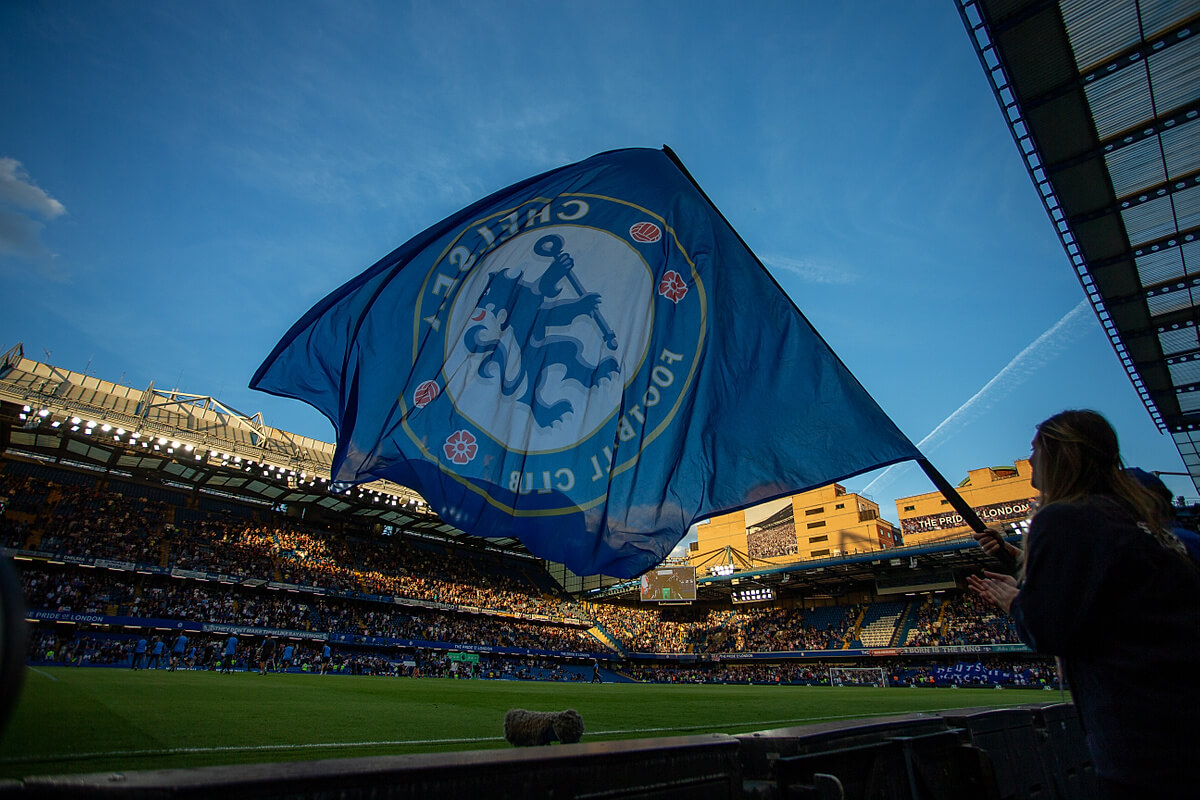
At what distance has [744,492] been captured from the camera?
434cm

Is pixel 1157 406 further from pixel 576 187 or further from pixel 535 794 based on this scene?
pixel 535 794

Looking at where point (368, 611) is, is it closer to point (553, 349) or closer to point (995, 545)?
point (553, 349)

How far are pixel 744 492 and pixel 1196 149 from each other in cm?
1239

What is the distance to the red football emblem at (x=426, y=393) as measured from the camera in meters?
5.37

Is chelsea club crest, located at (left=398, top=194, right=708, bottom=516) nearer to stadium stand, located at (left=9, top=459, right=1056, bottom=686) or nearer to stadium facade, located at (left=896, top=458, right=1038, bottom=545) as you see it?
stadium stand, located at (left=9, top=459, right=1056, bottom=686)

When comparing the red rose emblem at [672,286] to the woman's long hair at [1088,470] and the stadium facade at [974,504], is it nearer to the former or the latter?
the woman's long hair at [1088,470]

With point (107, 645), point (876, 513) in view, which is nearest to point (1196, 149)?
point (107, 645)

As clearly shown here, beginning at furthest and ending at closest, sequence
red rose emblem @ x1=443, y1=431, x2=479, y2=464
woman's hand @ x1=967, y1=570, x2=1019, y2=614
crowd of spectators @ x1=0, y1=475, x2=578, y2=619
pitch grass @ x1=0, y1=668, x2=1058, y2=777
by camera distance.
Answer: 1. crowd of spectators @ x1=0, y1=475, x2=578, y2=619
2. red rose emblem @ x1=443, y1=431, x2=479, y2=464
3. pitch grass @ x1=0, y1=668, x2=1058, y2=777
4. woman's hand @ x1=967, y1=570, x2=1019, y2=614

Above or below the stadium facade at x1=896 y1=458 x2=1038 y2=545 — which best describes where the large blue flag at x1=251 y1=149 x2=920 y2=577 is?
below

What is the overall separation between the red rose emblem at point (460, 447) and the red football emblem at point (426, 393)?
0.42 m

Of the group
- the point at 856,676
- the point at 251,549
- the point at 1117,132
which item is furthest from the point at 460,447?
the point at 856,676

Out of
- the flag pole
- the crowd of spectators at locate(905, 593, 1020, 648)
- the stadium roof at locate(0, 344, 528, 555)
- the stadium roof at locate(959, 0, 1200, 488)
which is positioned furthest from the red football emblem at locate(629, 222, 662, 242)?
the crowd of spectators at locate(905, 593, 1020, 648)

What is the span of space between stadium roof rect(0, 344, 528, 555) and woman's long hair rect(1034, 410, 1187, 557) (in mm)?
25205

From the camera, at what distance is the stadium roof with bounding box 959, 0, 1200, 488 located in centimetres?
935
